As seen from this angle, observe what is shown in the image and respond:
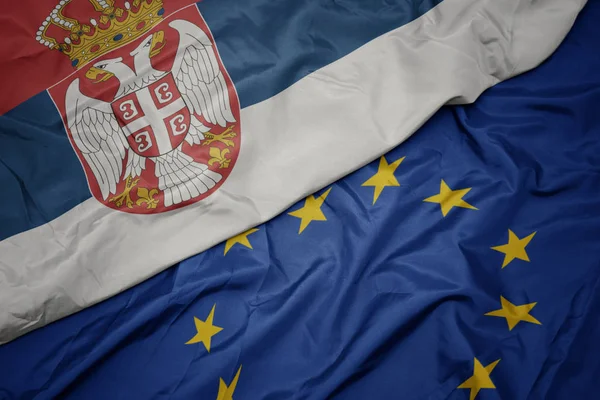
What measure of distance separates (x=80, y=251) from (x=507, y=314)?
0.86 meters

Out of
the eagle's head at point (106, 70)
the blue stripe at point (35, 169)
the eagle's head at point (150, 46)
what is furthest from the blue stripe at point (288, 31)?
the blue stripe at point (35, 169)

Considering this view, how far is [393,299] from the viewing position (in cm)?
105

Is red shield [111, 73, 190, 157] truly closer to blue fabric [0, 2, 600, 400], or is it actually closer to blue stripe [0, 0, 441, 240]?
blue stripe [0, 0, 441, 240]

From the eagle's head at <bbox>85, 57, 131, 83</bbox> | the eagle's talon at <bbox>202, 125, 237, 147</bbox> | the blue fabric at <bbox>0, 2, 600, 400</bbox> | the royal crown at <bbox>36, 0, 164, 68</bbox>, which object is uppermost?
the royal crown at <bbox>36, 0, 164, 68</bbox>

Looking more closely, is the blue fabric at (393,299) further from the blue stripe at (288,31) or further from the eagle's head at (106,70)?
the eagle's head at (106,70)

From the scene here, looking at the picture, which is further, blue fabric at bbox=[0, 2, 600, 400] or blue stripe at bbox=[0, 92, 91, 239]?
blue stripe at bbox=[0, 92, 91, 239]

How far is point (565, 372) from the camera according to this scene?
3.13 feet

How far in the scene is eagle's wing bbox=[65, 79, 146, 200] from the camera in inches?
45.9

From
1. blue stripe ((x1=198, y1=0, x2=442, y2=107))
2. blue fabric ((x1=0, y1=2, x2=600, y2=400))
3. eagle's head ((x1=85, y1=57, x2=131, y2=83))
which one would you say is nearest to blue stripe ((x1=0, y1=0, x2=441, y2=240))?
blue stripe ((x1=198, y1=0, x2=442, y2=107))

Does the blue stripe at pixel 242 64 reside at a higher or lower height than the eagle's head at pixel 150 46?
lower

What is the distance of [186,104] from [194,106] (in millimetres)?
18

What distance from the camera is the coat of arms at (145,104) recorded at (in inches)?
45.9

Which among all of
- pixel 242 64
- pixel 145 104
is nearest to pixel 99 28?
pixel 145 104

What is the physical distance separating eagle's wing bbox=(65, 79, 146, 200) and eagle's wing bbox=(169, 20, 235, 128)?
0.54ft
